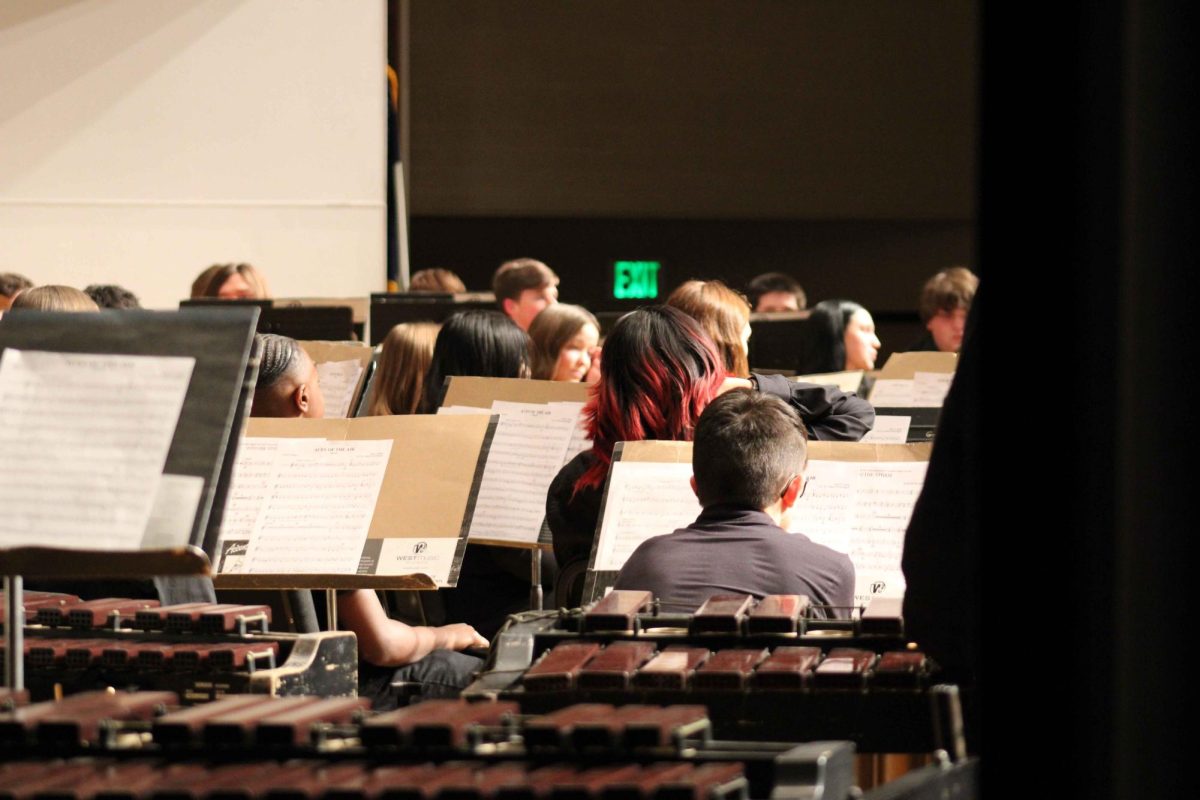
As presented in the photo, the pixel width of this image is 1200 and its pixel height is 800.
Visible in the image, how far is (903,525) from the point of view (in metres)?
3.64

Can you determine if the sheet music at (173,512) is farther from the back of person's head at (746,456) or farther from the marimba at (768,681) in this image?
the back of person's head at (746,456)

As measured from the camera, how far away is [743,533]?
3332 millimetres

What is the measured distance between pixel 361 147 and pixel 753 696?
7.51 m

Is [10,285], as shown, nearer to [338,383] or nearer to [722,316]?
[338,383]

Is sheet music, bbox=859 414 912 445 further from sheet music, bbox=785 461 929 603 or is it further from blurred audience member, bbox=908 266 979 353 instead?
blurred audience member, bbox=908 266 979 353

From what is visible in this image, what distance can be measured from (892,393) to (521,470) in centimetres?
218

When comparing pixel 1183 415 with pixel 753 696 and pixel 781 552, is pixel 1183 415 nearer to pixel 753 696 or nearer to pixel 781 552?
pixel 753 696

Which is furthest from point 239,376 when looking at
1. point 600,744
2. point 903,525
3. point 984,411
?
point 903,525

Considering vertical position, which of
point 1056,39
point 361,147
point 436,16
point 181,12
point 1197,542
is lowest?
point 1197,542

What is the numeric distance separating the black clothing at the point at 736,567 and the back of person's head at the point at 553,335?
2.62 metres

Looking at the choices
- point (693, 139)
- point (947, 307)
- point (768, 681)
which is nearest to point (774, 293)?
point (947, 307)

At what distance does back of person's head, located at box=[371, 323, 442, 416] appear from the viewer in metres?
5.46

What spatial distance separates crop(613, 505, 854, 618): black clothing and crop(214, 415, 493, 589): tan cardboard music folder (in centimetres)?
57

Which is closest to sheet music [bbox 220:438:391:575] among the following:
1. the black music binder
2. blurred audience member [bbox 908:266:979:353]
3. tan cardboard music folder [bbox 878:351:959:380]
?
the black music binder
